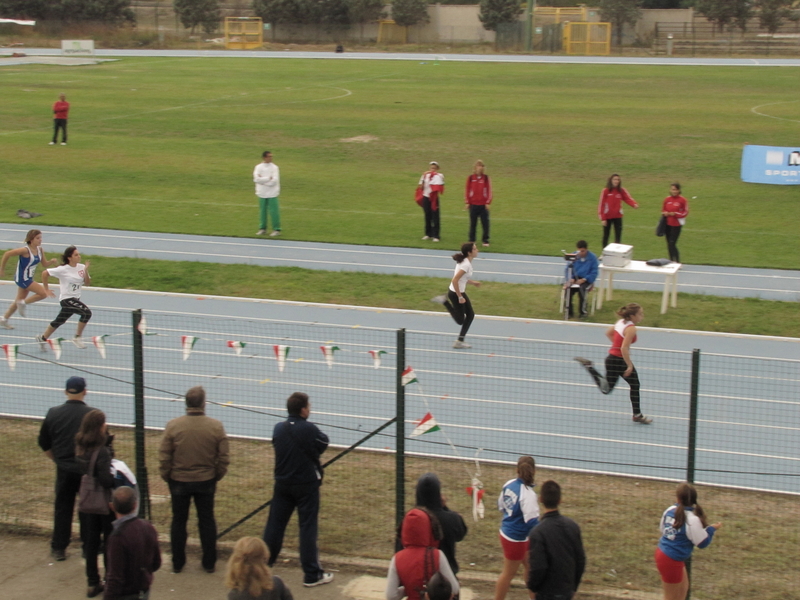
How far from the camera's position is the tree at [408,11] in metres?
80.9

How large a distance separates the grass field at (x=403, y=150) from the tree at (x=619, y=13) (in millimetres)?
24523

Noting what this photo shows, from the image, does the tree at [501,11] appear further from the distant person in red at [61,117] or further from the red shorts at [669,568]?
the red shorts at [669,568]

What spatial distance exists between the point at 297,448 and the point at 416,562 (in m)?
1.90

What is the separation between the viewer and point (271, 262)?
20.2 metres

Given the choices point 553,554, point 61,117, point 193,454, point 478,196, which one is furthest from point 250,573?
point 61,117

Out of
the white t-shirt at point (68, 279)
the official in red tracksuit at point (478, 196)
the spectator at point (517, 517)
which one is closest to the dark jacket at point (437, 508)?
the spectator at point (517, 517)

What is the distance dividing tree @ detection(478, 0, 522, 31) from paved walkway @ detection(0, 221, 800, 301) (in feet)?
200

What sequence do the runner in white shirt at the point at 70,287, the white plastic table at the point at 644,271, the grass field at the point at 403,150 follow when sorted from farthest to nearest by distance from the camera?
the grass field at the point at 403,150 < the white plastic table at the point at 644,271 < the runner in white shirt at the point at 70,287

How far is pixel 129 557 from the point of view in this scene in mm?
6809

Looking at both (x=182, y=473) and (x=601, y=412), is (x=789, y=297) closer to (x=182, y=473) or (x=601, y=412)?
(x=601, y=412)

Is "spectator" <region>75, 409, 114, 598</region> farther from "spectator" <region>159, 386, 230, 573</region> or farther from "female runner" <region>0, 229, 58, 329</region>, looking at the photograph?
"female runner" <region>0, 229, 58, 329</region>

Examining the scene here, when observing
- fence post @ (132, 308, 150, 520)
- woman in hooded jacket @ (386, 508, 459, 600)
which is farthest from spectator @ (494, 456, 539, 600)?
fence post @ (132, 308, 150, 520)

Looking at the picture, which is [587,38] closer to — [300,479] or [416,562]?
[300,479]

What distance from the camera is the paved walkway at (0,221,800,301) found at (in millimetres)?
18984
